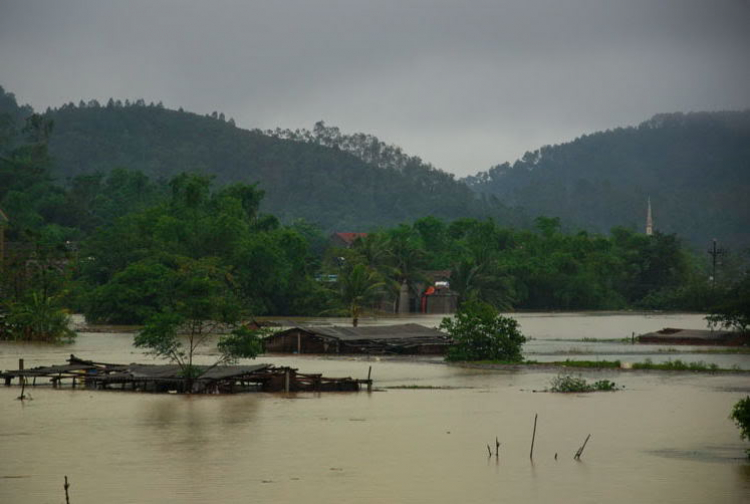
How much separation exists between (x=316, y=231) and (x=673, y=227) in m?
94.0

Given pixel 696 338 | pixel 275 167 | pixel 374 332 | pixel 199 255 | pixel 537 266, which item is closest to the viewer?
pixel 374 332

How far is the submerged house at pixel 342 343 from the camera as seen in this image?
4003 cm

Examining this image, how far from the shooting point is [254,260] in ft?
212

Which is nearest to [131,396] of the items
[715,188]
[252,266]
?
[252,266]

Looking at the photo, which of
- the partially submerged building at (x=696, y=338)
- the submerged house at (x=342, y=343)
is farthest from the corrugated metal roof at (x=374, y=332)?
the partially submerged building at (x=696, y=338)

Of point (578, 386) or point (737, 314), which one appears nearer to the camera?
point (578, 386)

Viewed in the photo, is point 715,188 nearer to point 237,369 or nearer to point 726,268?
point 726,268

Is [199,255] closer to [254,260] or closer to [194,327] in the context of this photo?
[254,260]

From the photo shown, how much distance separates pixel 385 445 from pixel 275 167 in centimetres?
13367

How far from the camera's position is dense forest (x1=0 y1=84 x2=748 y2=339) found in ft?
181

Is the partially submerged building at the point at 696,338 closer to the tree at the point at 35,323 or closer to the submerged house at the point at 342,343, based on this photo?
the submerged house at the point at 342,343

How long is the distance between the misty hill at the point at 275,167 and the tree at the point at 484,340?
10362cm

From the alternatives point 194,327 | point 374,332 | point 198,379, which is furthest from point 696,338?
point 198,379

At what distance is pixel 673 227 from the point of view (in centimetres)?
17888
